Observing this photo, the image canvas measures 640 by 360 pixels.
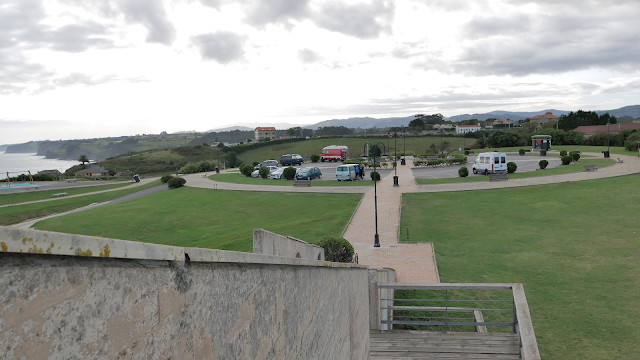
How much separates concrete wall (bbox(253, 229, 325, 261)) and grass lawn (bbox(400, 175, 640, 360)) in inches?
276

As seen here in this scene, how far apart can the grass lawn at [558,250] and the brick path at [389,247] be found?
64cm

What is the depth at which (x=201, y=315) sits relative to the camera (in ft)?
8.10

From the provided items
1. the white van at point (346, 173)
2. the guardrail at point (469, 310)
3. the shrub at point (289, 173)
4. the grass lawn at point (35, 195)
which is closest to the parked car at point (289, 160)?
the shrub at point (289, 173)

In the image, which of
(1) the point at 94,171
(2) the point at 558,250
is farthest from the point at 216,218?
(1) the point at 94,171

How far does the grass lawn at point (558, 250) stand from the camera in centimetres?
1025

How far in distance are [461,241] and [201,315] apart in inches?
684

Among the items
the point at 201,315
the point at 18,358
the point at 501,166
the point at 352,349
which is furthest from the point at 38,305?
the point at 501,166

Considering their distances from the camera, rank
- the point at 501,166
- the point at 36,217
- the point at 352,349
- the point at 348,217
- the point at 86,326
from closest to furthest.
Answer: the point at 86,326 < the point at 352,349 < the point at 348,217 < the point at 36,217 < the point at 501,166

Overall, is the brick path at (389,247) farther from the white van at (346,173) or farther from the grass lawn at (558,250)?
the white van at (346,173)

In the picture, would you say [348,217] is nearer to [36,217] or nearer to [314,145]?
[36,217]

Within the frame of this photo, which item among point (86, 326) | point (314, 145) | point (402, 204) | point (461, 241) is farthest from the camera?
point (314, 145)

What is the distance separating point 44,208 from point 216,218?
16.2 meters

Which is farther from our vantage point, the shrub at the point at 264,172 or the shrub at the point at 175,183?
the shrub at the point at 264,172

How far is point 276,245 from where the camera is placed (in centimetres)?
561
